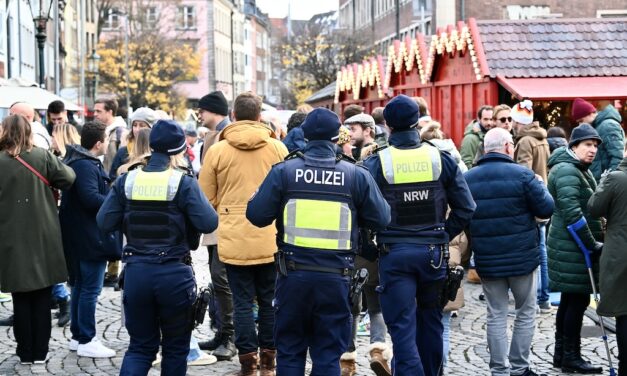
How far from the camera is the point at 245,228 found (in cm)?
846

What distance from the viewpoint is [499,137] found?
821cm

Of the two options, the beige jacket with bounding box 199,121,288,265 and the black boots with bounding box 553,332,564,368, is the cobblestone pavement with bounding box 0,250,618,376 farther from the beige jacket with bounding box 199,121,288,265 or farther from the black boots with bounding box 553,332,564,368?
the beige jacket with bounding box 199,121,288,265

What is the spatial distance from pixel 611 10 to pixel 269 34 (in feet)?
372

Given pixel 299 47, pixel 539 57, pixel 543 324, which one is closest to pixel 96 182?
pixel 543 324

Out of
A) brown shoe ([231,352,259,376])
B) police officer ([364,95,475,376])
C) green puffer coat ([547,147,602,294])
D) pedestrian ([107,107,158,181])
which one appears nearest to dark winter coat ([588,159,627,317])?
green puffer coat ([547,147,602,294])

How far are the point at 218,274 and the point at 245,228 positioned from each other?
854 millimetres

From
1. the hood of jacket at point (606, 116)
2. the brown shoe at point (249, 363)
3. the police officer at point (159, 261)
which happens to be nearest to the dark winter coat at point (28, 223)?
the brown shoe at point (249, 363)

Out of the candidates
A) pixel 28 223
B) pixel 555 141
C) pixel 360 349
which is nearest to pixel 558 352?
pixel 360 349

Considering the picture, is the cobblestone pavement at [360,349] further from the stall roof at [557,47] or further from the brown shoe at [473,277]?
the stall roof at [557,47]

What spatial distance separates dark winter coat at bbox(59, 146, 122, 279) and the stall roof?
11.3m

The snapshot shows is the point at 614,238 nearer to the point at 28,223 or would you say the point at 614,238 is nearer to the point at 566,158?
the point at 566,158

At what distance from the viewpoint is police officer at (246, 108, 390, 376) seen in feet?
22.6

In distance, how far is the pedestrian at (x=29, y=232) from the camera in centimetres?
891

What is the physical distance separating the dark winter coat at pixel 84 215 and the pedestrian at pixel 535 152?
443 centimetres
